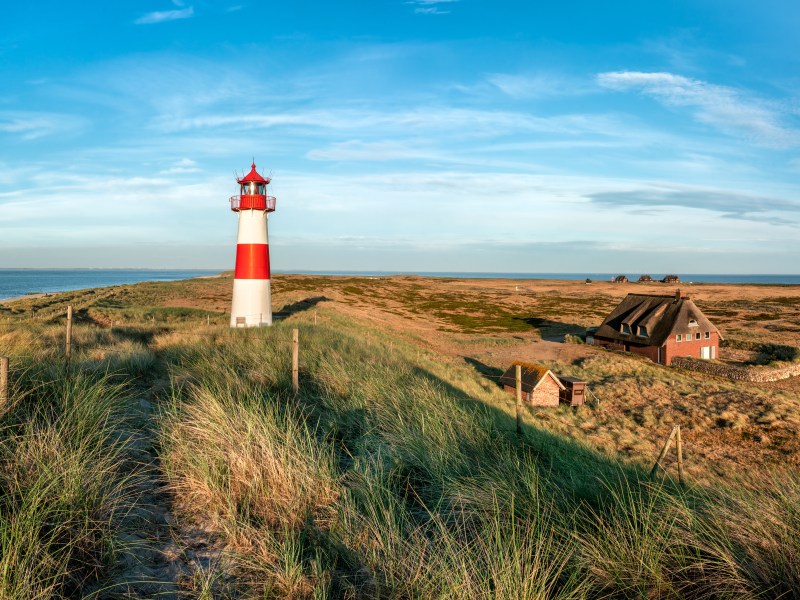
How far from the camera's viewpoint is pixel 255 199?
19.4 m

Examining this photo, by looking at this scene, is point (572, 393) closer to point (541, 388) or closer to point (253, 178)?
point (541, 388)

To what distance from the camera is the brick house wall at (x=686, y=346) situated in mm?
27641

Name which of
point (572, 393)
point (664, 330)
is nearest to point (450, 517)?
point (572, 393)

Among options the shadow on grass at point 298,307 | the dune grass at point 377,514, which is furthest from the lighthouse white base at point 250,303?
the dune grass at point 377,514

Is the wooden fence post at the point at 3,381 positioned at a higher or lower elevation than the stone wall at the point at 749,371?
higher

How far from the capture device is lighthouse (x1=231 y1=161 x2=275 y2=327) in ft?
64.2

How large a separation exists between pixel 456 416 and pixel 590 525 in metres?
2.78

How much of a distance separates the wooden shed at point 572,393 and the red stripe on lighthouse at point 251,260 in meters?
13.5

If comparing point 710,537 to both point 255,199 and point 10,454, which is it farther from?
point 255,199

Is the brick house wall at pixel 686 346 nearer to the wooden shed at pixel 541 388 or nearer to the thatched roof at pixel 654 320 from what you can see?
the thatched roof at pixel 654 320

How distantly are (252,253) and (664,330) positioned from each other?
945 inches

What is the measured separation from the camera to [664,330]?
92.0 feet

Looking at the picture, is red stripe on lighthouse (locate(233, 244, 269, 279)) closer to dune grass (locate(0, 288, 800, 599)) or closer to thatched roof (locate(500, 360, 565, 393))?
thatched roof (locate(500, 360, 565, 393))

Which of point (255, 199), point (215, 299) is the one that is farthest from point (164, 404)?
point (215, 299)
